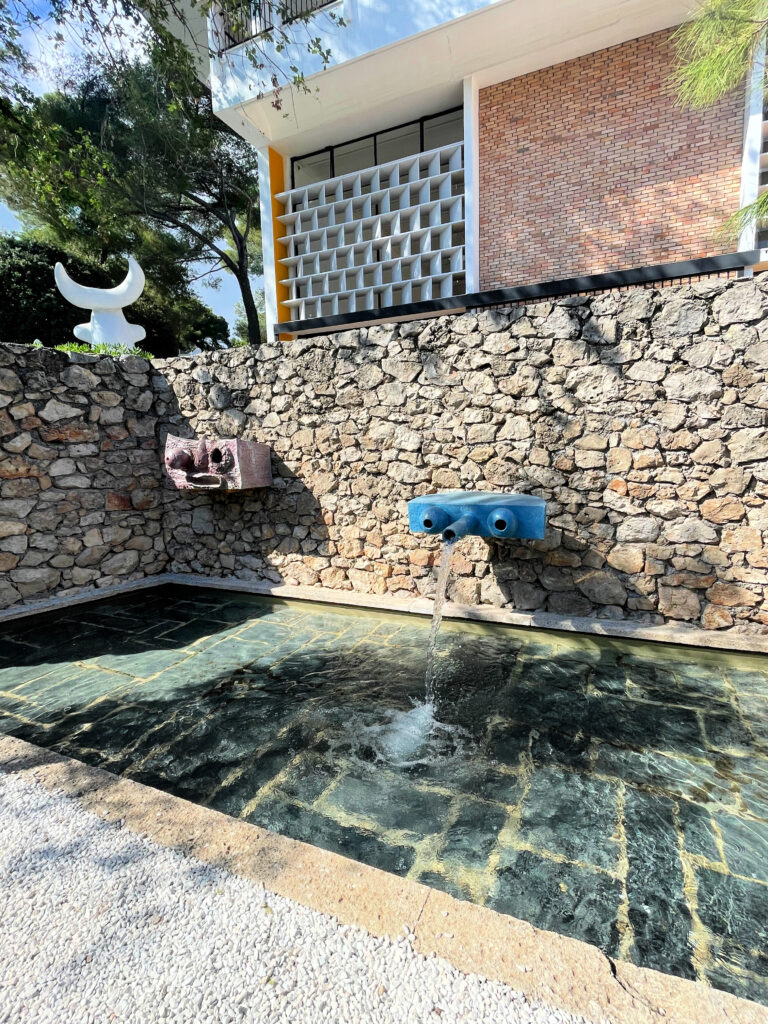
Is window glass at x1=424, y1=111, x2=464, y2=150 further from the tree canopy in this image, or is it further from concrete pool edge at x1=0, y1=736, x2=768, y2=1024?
concrete pool edge at x1=0, y1=736, x2=768, y2=1024

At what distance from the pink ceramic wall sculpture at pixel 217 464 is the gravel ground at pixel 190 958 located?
3.56m

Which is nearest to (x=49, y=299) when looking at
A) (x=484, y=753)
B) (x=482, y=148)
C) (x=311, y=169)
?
(x=311, y=169)

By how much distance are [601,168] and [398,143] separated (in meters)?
4.19

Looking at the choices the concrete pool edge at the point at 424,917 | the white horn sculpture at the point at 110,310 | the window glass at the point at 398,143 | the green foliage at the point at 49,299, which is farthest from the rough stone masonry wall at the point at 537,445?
the green foliage at the point at 49,299

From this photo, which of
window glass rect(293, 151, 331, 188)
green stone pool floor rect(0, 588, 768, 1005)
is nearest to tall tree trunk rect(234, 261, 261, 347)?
window glass rect(293, 151, 331, 188)

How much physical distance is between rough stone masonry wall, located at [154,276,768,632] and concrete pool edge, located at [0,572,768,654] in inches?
4.2

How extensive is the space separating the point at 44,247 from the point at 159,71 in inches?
488

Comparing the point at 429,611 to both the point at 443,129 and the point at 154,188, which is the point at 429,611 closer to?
the point at 443,129

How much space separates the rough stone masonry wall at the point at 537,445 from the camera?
11.9 ft

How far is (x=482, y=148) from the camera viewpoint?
8078mm

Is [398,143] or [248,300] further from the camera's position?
[248,300]

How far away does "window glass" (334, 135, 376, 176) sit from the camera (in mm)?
9656

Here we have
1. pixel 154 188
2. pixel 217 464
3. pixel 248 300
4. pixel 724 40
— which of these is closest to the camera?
pixel 724 40

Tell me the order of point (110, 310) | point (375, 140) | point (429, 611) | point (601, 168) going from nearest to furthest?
1. point (429, 611)
2. point (601, 168)
3. point (110, 310)
4. point (375, 140)
